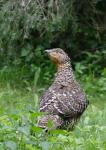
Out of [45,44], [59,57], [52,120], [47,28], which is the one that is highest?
[59,57]

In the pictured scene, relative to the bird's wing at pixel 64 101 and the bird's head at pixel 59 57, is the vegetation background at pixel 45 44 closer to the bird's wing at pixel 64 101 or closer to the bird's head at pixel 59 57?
the bird's head at pixel 59 57

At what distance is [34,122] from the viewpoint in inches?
234

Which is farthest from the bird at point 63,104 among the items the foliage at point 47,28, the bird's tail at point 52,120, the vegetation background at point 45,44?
the foliage at point 47,28

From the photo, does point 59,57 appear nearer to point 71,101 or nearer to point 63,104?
point 71,101

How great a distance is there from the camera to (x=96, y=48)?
11.3 meters

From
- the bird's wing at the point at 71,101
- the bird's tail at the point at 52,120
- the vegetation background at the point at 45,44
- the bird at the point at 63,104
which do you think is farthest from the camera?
the vegetation background at the point at 45,44

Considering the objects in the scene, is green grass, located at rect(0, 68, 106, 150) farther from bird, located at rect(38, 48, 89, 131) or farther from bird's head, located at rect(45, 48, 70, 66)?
bird's head, located at rect(45, 48, 70, 66)

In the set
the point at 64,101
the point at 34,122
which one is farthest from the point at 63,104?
the point at 34,122

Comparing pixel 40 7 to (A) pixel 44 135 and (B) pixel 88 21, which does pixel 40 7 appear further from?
(A) pixel 44 135

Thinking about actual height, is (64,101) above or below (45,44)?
above

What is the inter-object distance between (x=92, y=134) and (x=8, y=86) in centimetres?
373

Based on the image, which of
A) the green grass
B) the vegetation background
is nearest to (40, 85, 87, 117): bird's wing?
the green grass

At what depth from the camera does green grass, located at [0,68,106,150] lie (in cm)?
532

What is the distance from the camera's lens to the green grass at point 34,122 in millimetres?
5324
